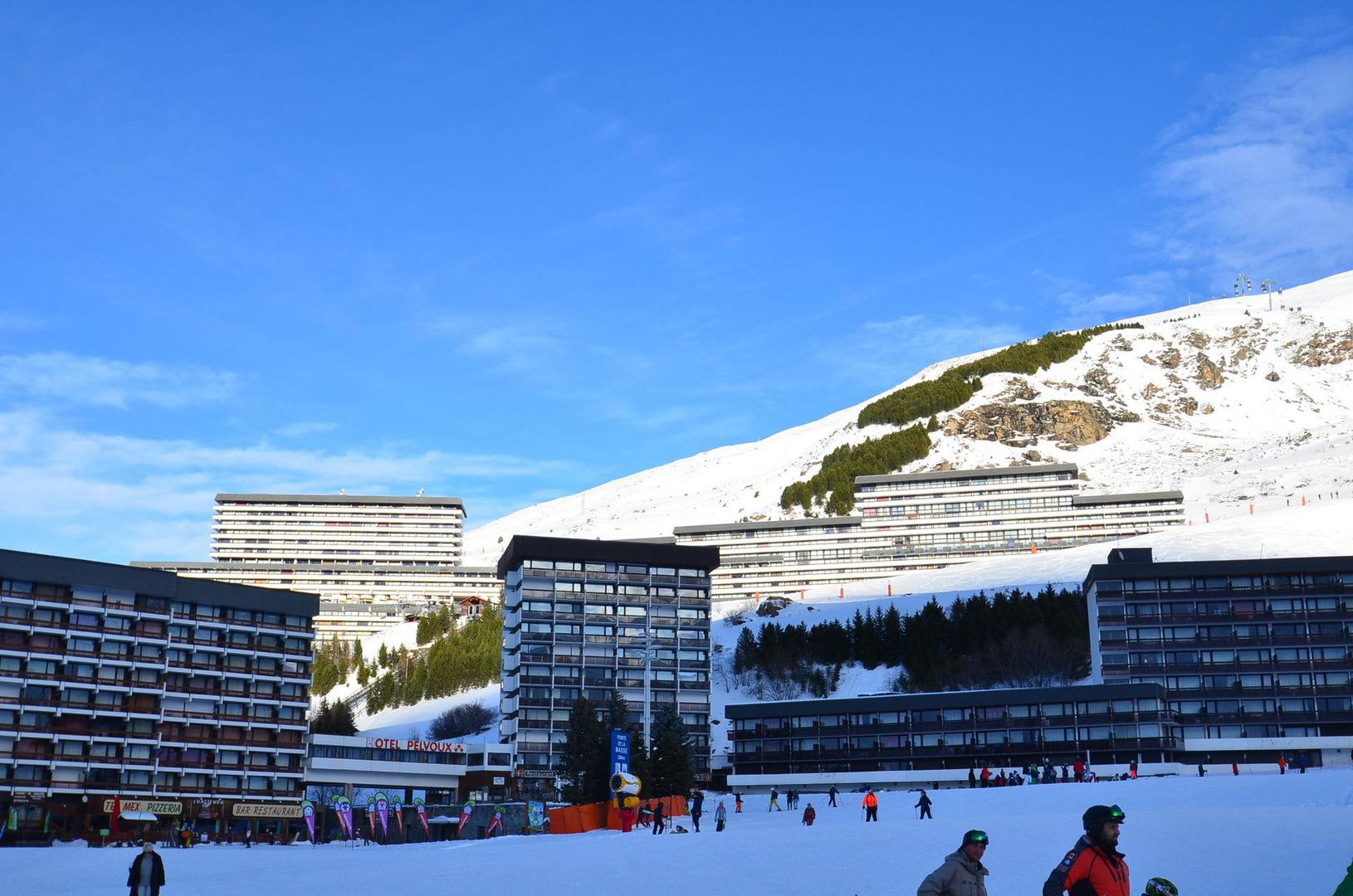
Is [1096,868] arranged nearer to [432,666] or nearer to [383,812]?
[383,812]

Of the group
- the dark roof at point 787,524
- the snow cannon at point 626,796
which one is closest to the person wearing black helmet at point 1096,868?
the snow cannon at point 626,796

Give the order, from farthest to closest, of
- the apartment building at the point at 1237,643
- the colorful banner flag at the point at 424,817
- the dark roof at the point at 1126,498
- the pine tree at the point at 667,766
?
1. the dark roof at the point at 1126,498
2. the apartment building at the point at 1237,643
3. the colorful banner flag at the point at 424,817
4. the pine tree at the point at 667,766

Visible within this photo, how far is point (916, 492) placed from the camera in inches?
7362

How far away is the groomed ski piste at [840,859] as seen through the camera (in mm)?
29047

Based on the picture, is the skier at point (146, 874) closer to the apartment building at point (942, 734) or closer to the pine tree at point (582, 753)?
the pine tree at point (582, 753)

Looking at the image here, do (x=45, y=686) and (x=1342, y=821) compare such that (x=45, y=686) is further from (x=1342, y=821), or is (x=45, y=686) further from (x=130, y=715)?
(x=1342, y=821)

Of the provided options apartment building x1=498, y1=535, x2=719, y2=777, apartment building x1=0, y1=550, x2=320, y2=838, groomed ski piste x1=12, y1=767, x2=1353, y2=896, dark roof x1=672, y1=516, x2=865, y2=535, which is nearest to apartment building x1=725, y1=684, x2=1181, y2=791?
apartment building x1=498, y1=535, x2=719, y2=777

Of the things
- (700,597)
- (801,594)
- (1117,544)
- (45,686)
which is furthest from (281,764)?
(1117,544)

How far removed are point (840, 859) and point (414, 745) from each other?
76.0m

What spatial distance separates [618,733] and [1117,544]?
357 ft

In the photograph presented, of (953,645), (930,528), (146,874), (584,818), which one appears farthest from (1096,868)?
(930,528)

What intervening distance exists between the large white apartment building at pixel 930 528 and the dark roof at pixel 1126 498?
0.14 m

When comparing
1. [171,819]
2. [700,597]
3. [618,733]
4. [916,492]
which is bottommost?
[171,819]

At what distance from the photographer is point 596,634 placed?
112m
